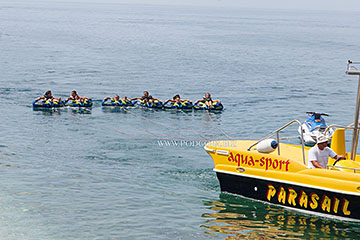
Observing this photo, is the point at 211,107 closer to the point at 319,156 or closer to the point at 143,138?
the point at 143,138

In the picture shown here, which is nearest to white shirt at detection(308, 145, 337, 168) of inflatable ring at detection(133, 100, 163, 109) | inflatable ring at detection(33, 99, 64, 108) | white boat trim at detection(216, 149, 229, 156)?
white boat trim at detection(216, 149, 229, 156)

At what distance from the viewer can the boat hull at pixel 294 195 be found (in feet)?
45.8

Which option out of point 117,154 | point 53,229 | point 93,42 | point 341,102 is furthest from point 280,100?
point 93,42

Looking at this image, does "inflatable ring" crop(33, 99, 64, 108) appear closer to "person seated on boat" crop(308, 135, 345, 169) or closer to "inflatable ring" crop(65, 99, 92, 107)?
"inflatable ring" crop(65, 99, 92, 107)

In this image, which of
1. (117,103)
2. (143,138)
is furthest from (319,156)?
(117,103)

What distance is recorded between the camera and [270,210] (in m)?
15.6

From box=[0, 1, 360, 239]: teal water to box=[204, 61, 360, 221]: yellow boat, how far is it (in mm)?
458

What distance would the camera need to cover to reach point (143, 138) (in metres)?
26.1

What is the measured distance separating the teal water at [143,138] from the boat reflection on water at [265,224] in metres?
0.03

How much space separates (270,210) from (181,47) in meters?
65.2

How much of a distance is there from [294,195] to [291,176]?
0.55 m

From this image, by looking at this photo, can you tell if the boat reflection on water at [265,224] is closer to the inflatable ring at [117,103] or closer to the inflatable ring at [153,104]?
the inflatable ring at [153,104]

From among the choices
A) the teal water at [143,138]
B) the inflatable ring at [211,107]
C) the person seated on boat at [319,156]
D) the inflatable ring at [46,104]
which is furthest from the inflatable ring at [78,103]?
the person seated on boat at [319,156]

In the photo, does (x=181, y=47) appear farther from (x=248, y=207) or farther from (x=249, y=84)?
(x=248, y=207)
